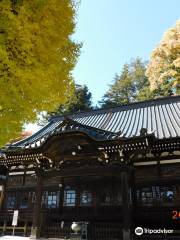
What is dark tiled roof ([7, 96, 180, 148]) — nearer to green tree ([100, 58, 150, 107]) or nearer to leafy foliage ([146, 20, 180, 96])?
leafy foliage ([146, 20, 180, 96])

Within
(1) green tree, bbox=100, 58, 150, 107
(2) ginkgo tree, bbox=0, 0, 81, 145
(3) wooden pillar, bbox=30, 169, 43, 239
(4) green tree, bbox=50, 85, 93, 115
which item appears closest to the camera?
(2) ginkgo tree, bbox=0, 0, 81, 145

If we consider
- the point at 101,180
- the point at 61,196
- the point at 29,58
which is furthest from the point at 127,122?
the point at 29,58

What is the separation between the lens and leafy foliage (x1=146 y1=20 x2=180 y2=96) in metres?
27.0

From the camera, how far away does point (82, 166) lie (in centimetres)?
1340

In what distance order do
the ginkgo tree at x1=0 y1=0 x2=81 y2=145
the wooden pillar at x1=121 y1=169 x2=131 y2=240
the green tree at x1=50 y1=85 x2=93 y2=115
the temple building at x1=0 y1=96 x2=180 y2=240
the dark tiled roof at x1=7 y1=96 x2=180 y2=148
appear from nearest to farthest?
the ginkgo tree at x1=0 y1=0 x2=81 y2=145 → the wooden pillar at x1=121 y1=169 x2=131 y2=240 → the temple building at x1=0 y1=96 x2=180 y2=240 → the dark tiled roof at x1=7 y1=96 x2=180 y2=148 → the green tree at x1=50 y1=85 x2=93 y2=115

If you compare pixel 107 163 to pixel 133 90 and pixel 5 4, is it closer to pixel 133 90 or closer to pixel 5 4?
pixel 5 4

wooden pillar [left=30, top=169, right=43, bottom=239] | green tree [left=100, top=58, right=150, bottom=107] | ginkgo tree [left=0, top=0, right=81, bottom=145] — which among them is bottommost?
wooden pillar [left=30, top=169, right=43, bottom=239]

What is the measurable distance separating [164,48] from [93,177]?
19188mm

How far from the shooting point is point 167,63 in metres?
28.0

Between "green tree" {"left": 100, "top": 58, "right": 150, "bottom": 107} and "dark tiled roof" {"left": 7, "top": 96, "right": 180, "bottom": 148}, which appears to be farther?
"green tree" {"left": 100, "top": 58, "right": 150, "bottom": 107}

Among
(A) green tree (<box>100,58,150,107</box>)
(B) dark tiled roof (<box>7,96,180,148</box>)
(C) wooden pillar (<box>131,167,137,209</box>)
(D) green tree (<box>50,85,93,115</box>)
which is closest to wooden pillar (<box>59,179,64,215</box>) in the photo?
(B) dark tiled roof (<box>7,96,180,148</box>)

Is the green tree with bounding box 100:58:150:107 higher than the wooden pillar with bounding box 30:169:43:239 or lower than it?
higher

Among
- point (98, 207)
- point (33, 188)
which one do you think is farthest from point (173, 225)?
point (33, 188)

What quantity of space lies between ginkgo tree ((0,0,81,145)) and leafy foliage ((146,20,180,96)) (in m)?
20.7
